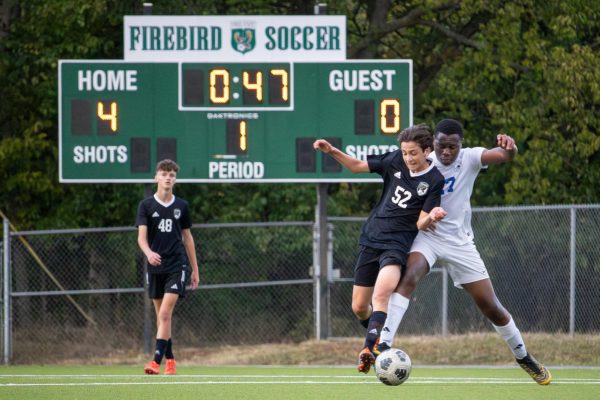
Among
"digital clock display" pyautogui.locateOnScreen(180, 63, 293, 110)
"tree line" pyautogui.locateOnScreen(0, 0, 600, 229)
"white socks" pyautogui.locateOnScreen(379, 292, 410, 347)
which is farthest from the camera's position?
"tree line" pyautogui.locateOnScreen(0, 0, 600, 229)

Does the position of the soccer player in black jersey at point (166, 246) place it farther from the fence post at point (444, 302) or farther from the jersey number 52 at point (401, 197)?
the fence post at point (444, 302)

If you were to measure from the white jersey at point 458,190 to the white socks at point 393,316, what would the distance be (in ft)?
1.75

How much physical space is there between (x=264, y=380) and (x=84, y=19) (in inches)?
357

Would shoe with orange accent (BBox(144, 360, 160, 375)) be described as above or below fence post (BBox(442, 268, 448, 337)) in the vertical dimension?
below

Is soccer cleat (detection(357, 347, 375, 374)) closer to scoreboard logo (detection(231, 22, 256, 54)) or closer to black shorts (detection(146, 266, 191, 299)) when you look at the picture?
black shorts (detection(146, 266, 191, 299))

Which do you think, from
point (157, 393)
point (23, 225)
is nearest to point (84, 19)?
point (23, 225)

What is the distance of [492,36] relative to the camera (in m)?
20.0

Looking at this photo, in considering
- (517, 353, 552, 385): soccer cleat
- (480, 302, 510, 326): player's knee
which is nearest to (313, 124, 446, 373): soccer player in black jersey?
(480, 302, 510, 326): player's knee

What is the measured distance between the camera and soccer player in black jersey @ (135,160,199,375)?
11508 mm

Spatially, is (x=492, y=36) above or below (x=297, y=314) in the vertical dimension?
above

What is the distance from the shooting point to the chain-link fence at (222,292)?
16.1 metres

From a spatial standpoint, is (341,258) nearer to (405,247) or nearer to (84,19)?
(84,19)

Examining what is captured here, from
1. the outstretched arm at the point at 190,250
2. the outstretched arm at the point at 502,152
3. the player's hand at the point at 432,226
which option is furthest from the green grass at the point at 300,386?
the outstretched arm at the point at 502,152

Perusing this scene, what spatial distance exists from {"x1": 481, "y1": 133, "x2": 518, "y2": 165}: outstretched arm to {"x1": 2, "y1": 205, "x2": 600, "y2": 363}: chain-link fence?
7.05 metres
